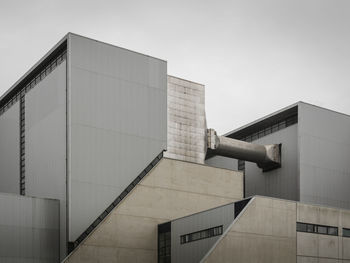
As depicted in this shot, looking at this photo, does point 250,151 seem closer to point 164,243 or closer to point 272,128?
point 272,128

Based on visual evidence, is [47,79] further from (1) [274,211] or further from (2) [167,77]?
(1) [274,211]

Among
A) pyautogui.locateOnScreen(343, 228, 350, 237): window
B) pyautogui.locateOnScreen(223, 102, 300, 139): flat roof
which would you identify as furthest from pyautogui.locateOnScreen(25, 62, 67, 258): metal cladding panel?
pyautogui.locateOnScreen(223, 102, 300, 139): flat roof

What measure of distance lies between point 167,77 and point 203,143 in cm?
711

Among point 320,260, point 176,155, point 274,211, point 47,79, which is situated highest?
point 47,79

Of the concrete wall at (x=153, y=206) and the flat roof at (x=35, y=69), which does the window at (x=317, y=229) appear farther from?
the flat roof at (x=35, y=69)

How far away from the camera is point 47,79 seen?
61.3 m

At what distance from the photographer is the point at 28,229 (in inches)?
2164

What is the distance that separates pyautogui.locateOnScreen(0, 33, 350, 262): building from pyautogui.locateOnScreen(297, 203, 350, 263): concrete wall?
0.08 m

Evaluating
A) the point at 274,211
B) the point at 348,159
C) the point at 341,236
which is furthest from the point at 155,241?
the point at 348,159

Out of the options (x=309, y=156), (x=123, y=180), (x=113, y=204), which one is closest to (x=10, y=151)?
(x=123, y=180)

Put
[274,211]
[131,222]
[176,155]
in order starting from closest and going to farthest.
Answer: [274,211] < [131,222] < [176,155]

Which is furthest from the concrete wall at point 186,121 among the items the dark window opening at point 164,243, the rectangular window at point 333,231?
the rectangular window at point 333,231

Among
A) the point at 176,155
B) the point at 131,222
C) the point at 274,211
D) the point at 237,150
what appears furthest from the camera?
the point at 237,150

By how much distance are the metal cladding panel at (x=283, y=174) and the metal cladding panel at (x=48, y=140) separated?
26.6 meters
